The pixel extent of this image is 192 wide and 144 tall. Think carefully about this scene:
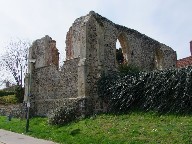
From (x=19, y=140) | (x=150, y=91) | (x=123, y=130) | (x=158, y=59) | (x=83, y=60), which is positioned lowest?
(x=19, y=140)

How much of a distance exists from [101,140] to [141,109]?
4411 mm

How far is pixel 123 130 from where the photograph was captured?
43.4ft

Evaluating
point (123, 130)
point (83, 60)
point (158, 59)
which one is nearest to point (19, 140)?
point (123, 130)

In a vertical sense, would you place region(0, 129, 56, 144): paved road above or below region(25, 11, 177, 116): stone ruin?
below

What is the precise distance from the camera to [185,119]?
13.2 m

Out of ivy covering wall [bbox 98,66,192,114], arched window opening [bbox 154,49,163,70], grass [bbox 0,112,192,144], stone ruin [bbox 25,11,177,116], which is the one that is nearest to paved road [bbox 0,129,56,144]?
grass [bbox 0,112,192,144]

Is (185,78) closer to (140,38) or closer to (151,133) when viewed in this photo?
(151,133)

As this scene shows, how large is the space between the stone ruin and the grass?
107 inches

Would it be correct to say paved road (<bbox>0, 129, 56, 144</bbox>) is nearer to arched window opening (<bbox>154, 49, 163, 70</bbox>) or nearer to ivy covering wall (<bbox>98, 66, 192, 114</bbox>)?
ivy covering wall (<bbox>98, 66, 192, 114</bbox>)

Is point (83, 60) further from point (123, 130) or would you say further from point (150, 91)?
point (123, 130)

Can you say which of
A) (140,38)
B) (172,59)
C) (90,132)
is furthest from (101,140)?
(172,59)

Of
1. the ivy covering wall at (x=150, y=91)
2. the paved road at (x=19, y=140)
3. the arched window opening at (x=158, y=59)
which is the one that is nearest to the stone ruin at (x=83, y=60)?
the arched window opening at (x=158, y=59)

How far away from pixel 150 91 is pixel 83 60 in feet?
16.6

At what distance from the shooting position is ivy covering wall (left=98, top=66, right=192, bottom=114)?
14445mm
